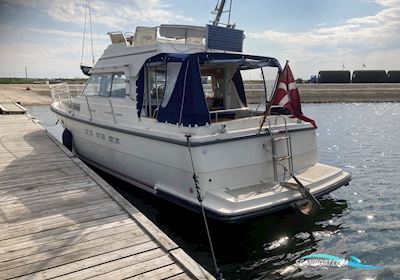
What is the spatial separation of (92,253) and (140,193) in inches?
156

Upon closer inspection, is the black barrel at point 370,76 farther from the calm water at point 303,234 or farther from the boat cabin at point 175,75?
the boat cabin at point 175,75

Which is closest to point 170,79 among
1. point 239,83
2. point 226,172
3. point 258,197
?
point 226,172

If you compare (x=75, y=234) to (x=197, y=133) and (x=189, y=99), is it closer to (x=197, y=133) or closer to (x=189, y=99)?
Result: (x=197, y=133)

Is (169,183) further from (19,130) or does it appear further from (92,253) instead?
(19,130)

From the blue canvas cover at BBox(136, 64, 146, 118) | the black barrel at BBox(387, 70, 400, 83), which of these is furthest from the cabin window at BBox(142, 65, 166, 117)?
the black barrel at BBox(387, 70, 400, 83)

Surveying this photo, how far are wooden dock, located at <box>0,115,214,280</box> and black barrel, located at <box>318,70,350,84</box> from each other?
169 ft

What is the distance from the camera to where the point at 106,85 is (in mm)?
9500

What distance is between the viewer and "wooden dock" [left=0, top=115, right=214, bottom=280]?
405 centimetres

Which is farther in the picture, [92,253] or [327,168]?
[327,168]

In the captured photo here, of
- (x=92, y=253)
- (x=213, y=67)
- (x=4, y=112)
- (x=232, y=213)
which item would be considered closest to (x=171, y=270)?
(x=92, y=253)

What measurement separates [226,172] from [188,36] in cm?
411

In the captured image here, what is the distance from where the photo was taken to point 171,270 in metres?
4.04

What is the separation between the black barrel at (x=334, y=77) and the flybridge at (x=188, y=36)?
4855cm

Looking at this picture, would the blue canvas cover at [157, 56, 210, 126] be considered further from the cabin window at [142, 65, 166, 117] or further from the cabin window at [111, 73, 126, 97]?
the cabin window at [111, 73, 126, 97]
